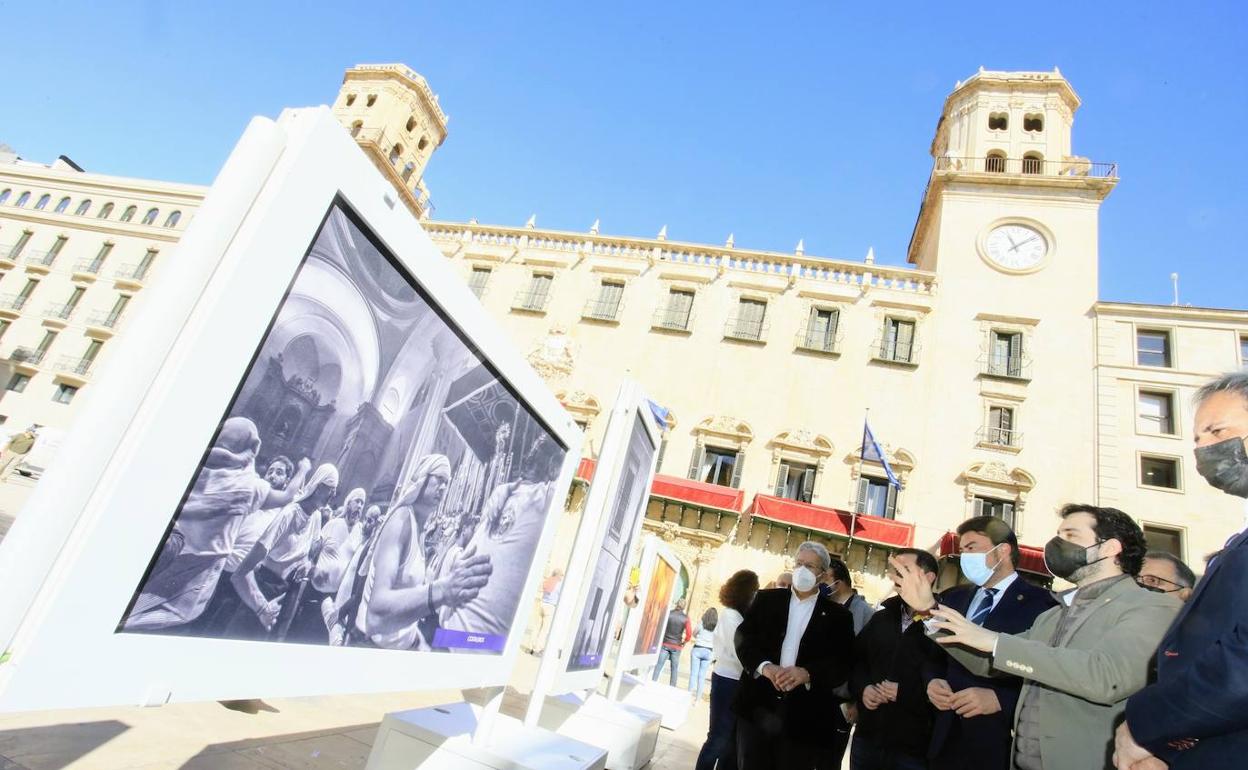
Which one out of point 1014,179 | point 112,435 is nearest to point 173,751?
point 112,435

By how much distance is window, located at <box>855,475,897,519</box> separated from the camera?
57.5 feet

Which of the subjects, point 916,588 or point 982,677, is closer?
point 916,588

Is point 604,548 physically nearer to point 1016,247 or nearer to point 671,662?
point 671,662

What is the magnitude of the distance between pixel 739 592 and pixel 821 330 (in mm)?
16557

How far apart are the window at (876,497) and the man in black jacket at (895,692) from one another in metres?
14.7

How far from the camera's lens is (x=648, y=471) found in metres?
4.57

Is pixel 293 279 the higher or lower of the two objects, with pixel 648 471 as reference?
lower

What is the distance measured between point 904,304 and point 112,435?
69.8 feet

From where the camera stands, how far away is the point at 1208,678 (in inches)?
64.2

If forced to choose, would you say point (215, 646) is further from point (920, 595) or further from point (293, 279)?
point (920, 595)

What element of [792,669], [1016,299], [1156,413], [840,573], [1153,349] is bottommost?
[792,669]

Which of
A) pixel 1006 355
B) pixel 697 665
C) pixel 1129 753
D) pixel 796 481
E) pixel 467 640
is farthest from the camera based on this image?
pixel 1006 355

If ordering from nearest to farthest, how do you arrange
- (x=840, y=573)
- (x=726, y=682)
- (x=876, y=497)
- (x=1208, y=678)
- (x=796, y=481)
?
(x=1208, y=678), (x=726, y=682), (x=840, y=573), (x=876, y=497), (x=796, y=481)

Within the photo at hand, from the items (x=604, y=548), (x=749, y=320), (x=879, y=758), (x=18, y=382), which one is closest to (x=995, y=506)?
(x=749, y=320)
